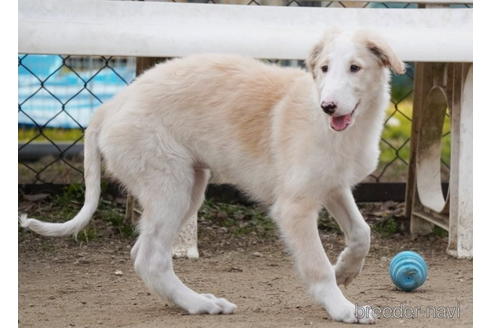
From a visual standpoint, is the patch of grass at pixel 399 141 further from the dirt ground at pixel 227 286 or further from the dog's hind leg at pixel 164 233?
the dog's hind leg at pixel 164 233

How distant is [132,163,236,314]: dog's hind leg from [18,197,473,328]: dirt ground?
3.0 inches

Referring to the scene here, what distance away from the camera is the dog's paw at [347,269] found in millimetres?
4055

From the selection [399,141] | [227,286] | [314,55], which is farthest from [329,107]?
[399,141]

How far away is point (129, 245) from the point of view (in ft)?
17.1

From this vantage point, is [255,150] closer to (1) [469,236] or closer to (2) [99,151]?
(2) [99,151]

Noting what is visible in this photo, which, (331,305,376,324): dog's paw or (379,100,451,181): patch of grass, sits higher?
(331,305,376,324): dog's paw

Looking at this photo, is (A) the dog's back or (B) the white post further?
(B) the white post

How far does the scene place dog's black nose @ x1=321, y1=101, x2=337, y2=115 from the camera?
11.7 ft

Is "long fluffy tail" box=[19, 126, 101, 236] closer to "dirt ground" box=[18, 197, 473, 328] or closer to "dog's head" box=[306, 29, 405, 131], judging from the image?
"dirt ground" box=[18, 197, 473, 328]

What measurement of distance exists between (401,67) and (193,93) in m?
0.85

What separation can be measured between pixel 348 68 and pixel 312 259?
0.70 meters

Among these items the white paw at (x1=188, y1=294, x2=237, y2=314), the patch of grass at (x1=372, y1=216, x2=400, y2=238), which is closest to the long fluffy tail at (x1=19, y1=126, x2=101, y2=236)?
the white paw at (x1=188, y1=294, x2=237, y2=314)
